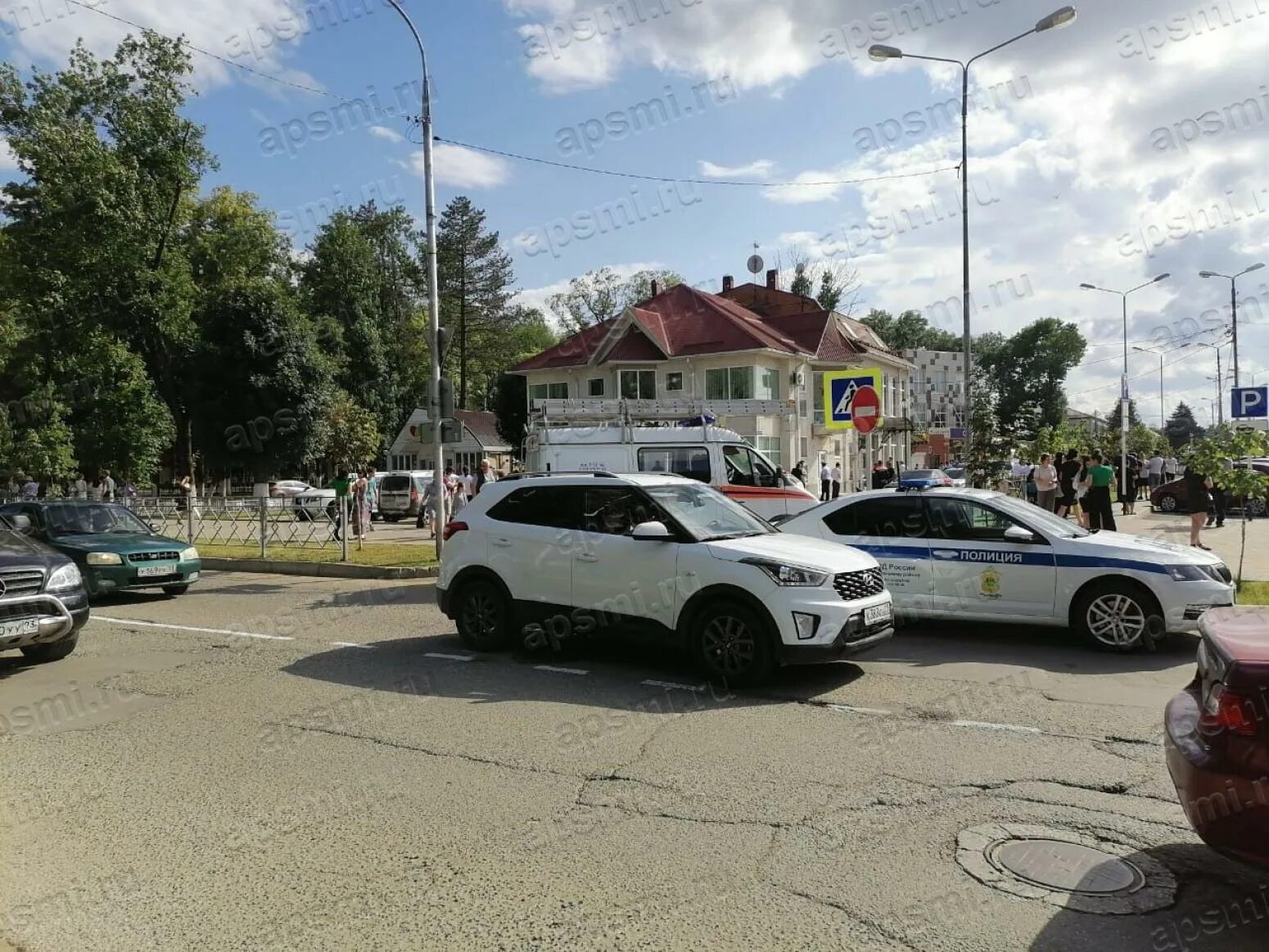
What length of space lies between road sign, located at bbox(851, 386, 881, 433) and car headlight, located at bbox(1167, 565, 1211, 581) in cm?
682

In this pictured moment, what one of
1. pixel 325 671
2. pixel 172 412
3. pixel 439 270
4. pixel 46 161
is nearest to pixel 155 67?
pixel 46 161

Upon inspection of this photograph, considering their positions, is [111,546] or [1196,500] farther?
[1196,500]

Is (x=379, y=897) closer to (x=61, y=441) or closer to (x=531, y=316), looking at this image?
(x=61, y=441)

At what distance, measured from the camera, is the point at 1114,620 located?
8500 millimetres

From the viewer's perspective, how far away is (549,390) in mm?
45844

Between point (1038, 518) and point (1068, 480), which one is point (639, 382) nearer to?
point (1068, 480)

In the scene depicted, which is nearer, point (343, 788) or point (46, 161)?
point (343, 788)

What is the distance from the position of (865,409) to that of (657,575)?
838cm

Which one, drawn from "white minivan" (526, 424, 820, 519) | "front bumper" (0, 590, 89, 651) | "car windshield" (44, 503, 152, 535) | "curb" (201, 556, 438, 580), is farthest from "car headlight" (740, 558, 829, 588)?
"car windshield" (44, 503, 152, 535)

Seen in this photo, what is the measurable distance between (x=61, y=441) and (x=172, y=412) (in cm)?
863

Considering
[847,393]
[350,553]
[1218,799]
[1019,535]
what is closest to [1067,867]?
[1218,799]

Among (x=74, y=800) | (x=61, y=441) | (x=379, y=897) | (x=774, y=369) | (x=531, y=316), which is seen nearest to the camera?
(x=379, y=897)

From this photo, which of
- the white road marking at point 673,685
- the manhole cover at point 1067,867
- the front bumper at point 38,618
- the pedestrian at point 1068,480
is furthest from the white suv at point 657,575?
the pedestrian at point 1068,480

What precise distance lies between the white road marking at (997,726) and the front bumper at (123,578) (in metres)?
11.0
